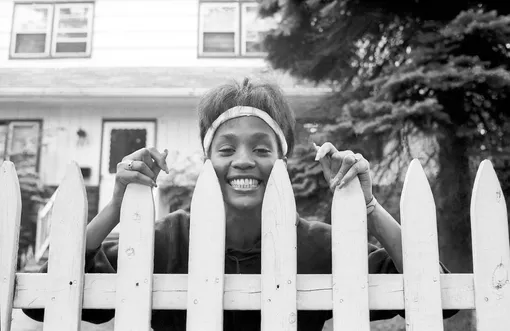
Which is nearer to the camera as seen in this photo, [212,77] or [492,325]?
[492,325]

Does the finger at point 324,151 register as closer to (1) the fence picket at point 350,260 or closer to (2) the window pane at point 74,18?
(1) the fence picket at point 350,260

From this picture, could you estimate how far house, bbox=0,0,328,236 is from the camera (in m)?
11.2

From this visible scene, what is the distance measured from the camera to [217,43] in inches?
474

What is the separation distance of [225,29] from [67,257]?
432 inches

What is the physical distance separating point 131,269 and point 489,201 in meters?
1.17

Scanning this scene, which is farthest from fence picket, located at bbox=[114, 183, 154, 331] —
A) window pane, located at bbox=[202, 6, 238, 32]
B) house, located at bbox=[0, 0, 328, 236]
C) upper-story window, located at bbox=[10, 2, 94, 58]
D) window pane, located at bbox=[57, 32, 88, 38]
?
window pane, located at bbox=[57, 32, 88, 38]

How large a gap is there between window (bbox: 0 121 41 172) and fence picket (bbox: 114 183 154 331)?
405 inches

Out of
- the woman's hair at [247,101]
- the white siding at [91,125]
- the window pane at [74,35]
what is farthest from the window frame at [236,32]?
the woman's hair at [247,101]

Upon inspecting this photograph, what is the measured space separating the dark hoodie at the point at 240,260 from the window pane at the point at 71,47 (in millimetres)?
11238

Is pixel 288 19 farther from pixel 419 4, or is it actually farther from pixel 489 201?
pixel 489 201

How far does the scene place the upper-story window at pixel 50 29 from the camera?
40.5ft

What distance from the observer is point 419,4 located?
17.1 ft

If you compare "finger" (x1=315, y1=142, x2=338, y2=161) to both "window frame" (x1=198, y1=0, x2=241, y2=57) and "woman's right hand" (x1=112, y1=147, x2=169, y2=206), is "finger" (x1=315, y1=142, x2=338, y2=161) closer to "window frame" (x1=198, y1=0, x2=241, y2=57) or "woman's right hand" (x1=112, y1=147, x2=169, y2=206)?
"woman's right hand" (x1=112, y1=147, x2=169, y2=206)

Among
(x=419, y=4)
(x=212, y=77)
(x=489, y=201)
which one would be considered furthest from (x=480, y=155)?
(x=212, y=77)
